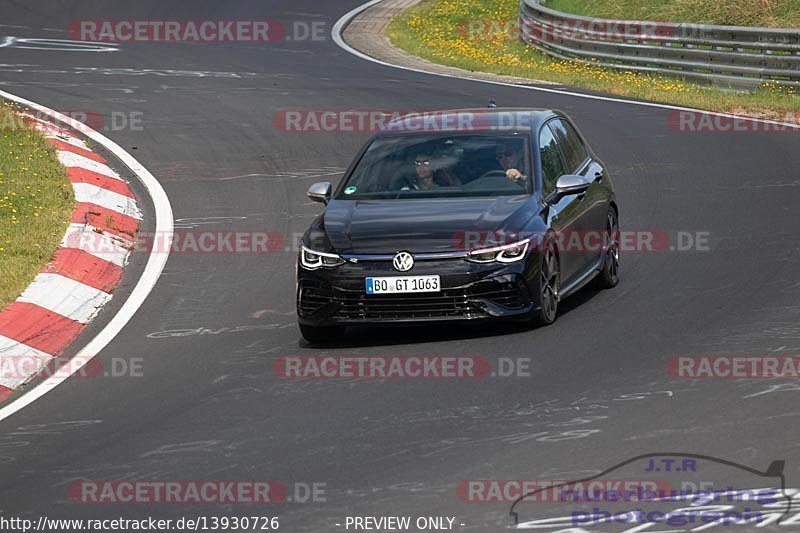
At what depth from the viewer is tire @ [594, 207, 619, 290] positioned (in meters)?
12.1

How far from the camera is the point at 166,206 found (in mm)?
16078

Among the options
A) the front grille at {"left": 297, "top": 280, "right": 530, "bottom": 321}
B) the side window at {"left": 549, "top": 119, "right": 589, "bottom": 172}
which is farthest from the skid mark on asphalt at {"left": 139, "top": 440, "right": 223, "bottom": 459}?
the side window at {"left": 549, "top": 119, "right": 589, "bottom": 172}

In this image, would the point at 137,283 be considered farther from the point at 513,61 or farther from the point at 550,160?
the point at 513,61

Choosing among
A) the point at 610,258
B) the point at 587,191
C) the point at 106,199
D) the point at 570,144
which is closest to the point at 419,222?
the point at 587,191

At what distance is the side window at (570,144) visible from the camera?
1232 centimetres

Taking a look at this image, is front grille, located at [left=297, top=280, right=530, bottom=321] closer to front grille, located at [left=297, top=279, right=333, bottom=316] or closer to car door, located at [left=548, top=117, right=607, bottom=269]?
front grille, located at [left=297, top=279, right=333, bottom=316]

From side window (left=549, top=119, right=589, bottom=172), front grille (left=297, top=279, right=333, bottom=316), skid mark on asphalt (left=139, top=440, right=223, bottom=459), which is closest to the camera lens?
skid mark on asphalt (left=139, top=440, right=223, bottom=459)

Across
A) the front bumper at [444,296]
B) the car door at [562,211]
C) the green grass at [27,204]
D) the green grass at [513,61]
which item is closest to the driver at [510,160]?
the car door at [562,211]

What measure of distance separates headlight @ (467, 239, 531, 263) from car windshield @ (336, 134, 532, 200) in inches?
31.9

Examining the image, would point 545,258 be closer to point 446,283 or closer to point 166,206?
point 446,283

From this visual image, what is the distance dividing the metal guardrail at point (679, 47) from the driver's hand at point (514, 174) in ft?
46.5

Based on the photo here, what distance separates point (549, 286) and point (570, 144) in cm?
215

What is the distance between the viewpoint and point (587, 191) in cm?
1214

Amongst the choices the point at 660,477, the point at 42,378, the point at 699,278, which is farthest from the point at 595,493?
the point at 699,278
